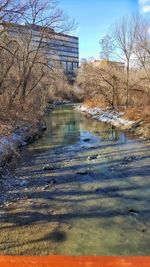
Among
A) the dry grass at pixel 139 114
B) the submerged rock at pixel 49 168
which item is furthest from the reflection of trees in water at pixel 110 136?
the submerged rock at pixel 49 168

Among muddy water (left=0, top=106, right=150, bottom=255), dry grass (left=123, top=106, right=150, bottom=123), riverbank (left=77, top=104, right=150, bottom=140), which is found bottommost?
muddy water (left=0, top=106, right=150, bottom=255)

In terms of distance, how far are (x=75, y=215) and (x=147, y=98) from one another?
A: 2202 centimetres

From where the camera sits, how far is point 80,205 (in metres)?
8.68

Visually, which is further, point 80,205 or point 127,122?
point 127,122

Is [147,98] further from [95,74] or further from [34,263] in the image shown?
[34,263]

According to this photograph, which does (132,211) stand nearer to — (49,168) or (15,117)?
(49,168)

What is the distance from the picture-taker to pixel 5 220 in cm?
787

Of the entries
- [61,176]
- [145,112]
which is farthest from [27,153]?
[145,112]

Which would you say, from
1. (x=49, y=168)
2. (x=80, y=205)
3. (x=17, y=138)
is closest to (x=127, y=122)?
(x=17, y=138)

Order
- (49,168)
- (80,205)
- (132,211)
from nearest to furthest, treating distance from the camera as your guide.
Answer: (132,211) < (80,205) < (49,168)

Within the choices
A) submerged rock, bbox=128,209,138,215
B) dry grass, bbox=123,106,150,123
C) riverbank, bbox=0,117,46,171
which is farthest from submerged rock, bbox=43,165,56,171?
dry grass, bbox=123,106,150,123

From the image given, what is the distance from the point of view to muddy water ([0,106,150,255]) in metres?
6.54

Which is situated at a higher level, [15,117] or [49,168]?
[15,117]

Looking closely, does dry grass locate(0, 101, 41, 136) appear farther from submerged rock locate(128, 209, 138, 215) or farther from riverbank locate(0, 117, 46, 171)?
submerged rock locate(128, 209, 138, 215)
